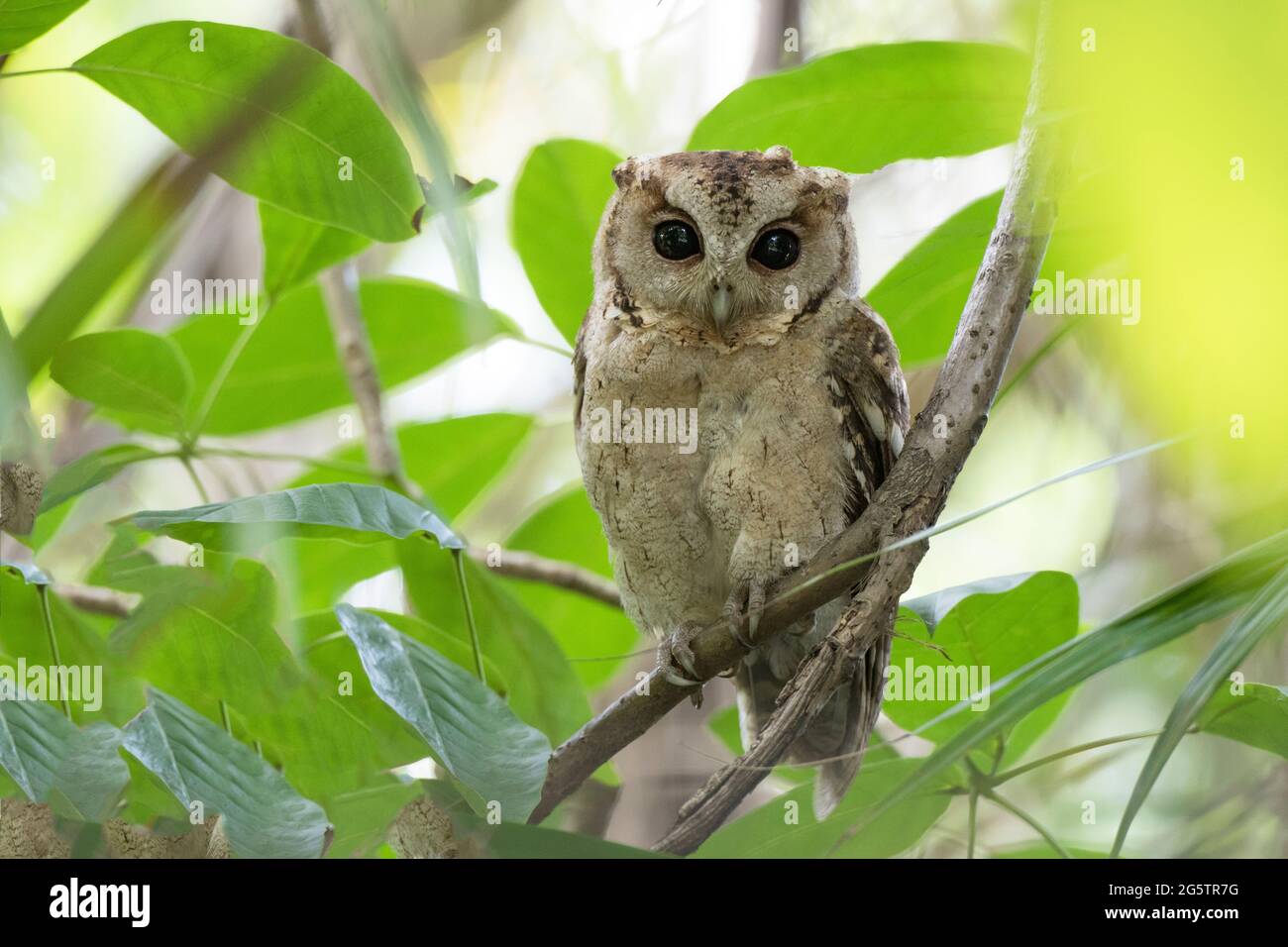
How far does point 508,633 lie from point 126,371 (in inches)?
20.8

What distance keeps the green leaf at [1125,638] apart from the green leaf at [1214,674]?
0.09ft

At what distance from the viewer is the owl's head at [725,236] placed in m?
1.33

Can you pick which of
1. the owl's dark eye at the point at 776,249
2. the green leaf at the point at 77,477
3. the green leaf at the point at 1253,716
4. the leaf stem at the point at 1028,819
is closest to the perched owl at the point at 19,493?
the green leaf at the point at 77,477

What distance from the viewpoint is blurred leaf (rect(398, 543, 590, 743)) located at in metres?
1.30

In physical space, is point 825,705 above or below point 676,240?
below

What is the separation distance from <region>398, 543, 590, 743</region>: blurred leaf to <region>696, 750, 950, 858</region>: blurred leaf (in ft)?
0.83

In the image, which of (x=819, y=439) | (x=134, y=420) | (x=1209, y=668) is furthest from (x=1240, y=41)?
(x=134, y=420)

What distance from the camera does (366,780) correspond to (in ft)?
4.25

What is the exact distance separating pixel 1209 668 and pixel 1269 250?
14.9 inches

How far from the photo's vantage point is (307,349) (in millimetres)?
1489

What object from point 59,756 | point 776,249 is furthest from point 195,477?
point 776,249

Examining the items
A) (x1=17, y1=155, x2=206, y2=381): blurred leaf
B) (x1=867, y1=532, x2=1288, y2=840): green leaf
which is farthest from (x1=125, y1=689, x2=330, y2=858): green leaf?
(x1=867, y1=532, x2=1288, y2=840): green leaf

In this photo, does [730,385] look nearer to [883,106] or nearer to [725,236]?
[725,236]
